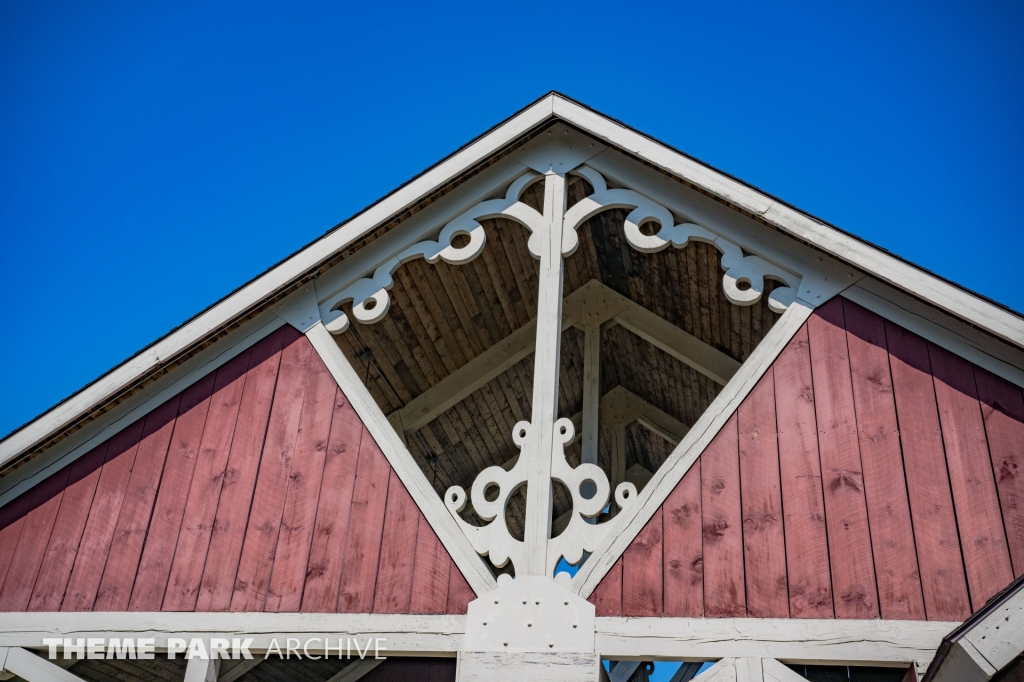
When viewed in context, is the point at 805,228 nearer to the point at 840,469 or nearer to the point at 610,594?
the point at 840,469

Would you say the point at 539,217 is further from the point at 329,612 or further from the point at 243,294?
the point at 329,612

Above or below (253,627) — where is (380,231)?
above

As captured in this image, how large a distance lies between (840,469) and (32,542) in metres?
4.59

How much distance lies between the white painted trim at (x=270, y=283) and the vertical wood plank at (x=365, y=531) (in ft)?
4.01

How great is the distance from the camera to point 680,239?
231 inches

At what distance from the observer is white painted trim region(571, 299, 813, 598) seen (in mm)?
4949

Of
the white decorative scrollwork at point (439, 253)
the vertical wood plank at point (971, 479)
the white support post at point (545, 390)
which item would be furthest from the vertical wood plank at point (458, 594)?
the vertical wood plank at point (971, 479)

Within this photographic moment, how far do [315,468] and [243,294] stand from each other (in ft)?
4.17

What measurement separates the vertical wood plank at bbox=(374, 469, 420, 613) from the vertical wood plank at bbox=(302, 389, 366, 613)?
0.22m

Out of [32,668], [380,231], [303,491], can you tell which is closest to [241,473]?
[303,491]

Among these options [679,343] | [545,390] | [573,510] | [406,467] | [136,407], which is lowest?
[573,510]

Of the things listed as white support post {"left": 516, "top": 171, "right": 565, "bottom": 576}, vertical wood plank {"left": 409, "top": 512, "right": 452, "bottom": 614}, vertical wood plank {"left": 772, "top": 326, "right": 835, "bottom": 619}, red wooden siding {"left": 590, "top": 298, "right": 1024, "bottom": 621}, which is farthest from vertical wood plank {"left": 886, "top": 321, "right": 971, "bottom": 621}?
vertical wood plank {"left": 409, "top": 512, "right": 452, "bottom": 614}

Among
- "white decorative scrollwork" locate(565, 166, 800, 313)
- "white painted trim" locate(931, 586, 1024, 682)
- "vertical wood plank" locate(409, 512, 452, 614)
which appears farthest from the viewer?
"white decorative scrollwork" locate(565, 166, 800, 313)

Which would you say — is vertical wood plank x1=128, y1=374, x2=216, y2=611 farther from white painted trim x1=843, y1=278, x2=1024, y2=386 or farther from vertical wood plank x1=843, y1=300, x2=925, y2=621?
white painted trim x1=843, y1=278, x2=1024, y2=386
